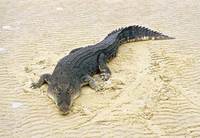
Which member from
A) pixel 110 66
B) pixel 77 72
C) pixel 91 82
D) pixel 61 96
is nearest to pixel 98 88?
pixel 91 82

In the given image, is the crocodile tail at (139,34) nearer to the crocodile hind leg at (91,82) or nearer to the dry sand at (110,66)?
the dry sand at (110,66)

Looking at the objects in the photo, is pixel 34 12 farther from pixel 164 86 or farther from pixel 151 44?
pixel 164 86

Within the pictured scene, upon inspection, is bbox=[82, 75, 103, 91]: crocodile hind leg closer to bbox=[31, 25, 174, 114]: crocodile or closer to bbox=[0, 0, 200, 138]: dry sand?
bbox=[31, 25, 174, 114]: crocodile

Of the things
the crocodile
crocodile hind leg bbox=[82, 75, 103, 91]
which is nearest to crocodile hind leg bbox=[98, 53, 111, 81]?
the crocodile

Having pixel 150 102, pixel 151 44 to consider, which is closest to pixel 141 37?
pixel 151 44

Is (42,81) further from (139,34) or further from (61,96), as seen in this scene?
(139,34)

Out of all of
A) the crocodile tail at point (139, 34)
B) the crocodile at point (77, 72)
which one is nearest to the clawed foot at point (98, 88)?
the crocodile at point (77, 72)

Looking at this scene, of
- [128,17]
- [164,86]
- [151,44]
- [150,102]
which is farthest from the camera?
[128,17]
